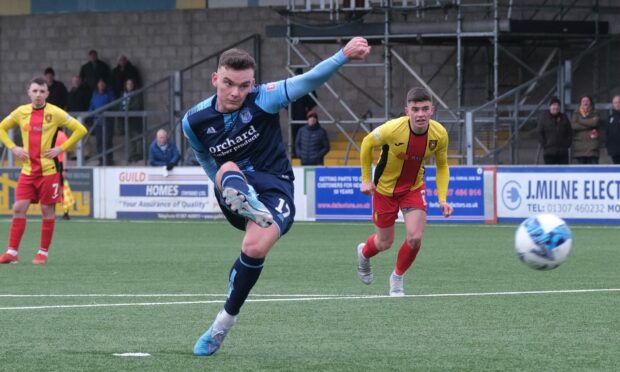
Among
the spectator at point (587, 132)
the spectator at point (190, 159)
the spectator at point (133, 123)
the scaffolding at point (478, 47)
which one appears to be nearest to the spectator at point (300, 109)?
the scaffolding at point (478, 47)

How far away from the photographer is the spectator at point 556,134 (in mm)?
24078

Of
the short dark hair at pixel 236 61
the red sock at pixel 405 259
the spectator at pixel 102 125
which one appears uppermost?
the spectator at pixel 102 125

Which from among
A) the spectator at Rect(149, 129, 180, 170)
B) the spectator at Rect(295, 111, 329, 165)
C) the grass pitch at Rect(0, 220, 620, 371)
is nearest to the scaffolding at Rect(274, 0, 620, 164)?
the spectator at Rect(295, 111, 329, 165)

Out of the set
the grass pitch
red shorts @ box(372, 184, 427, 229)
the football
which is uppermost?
red shorts @ box(372, 184, 427, 229)

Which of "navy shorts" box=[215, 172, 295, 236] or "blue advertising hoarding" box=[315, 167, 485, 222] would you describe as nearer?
"navy shorts" box=[215, 172, 295, 236]

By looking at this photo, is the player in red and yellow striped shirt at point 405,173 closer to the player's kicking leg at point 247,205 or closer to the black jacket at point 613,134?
the player's kicking leg at point 247,205

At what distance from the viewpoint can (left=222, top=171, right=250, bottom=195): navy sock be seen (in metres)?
8.00

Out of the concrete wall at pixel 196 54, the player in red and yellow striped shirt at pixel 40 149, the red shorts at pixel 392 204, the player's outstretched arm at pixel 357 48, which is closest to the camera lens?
the player's outstretched arm at pixel 357 48

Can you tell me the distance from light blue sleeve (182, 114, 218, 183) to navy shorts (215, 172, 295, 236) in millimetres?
250

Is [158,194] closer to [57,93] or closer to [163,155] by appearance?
[163,155]

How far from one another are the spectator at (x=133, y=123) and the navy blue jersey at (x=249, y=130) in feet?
75.0

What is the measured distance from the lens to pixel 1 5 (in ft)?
116

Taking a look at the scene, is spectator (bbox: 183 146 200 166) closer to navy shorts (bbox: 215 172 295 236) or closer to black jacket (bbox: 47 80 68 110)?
black jacket (bbox: 47 80 68 110)

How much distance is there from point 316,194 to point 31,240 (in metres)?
6.03
